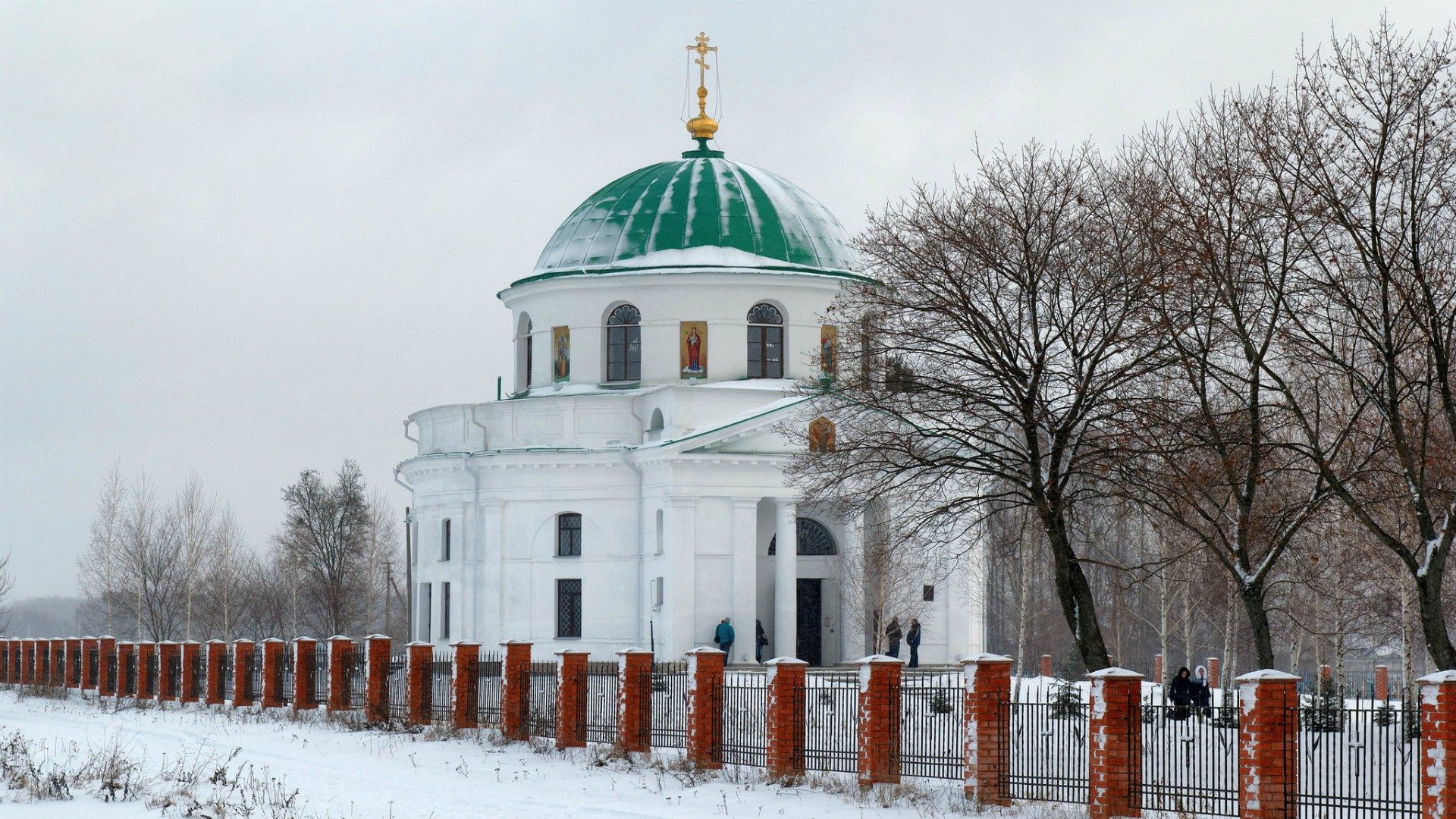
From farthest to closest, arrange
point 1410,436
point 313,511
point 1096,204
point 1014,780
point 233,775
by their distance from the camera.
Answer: point 313,511 < point 1096,204 < point 1410,436 < point 233,775 < point 1014,780

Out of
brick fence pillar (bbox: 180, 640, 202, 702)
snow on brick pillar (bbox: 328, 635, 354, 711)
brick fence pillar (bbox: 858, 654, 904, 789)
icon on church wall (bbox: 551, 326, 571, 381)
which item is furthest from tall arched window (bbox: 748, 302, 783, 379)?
brick fence pillar (bbox: 858, 654, 904, 789)

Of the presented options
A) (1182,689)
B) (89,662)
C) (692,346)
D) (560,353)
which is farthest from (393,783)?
(560,353)

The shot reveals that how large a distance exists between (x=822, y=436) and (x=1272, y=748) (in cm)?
1632

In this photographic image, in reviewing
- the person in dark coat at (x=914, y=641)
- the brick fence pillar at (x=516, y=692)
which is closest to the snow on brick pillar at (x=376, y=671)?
the brick fence pillar at (x=516, y=692)

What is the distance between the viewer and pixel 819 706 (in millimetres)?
22062

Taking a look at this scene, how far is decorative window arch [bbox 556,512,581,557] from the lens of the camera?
146ft

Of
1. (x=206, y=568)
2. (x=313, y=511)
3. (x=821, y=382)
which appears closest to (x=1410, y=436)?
(x=821, y=382)

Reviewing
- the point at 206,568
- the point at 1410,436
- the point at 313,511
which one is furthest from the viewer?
the point at 206,568

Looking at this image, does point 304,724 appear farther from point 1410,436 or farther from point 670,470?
point 1410,436

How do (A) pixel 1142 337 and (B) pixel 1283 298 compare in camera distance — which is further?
(A) pixel 1142 337

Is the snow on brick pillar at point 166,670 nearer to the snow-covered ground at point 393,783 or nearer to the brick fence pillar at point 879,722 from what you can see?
the snow-covered ground at point 393,783

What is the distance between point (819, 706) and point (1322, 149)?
29.3ft

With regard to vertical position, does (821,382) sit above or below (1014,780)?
above

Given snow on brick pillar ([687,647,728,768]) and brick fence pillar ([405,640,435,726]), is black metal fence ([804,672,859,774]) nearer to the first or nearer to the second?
snow on brick pillar ([687,647,728,768])
